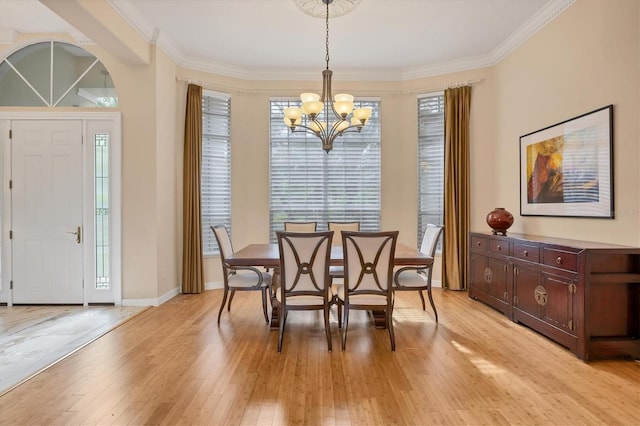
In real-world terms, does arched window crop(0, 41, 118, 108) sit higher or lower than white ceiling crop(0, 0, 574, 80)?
lower

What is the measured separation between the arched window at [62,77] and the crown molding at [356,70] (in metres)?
0.82

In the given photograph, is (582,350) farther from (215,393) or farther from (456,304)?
(215,393)

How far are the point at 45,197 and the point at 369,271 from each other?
4023 mm

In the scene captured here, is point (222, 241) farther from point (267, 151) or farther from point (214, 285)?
point (267, 151)

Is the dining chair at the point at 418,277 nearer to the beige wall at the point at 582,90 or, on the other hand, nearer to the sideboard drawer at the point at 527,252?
the sideboard drawer at the point at 527,252

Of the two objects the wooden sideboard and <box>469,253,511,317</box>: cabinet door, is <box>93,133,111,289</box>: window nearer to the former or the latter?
<box>469,253,511,317</box>: cabinet door

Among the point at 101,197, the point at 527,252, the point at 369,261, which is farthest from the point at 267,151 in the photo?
the point at 527,252

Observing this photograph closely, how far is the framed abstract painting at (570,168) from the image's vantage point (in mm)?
3207

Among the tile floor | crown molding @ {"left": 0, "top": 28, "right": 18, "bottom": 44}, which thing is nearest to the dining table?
the tile floor

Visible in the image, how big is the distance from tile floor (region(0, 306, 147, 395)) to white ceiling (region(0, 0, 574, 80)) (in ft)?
10.7

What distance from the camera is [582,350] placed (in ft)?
9.16

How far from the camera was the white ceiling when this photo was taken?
393 cm

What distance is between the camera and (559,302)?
3.03m

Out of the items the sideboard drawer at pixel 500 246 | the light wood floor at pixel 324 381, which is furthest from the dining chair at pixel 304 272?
the sideboard drawer at pixel 500 246
